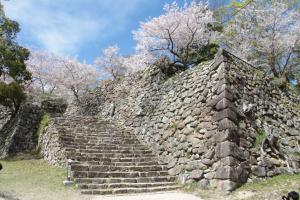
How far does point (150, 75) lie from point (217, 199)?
6712 mm

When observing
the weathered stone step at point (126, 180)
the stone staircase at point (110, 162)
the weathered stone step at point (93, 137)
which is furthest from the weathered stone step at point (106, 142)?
the weathered stone step at point (126, 180)

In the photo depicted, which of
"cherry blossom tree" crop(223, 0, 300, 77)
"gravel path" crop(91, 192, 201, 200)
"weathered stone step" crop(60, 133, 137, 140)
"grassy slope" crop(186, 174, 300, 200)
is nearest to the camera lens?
"grassy slope" crop(186, 174, 300, 200)

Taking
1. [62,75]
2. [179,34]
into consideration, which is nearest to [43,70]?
[62,75]

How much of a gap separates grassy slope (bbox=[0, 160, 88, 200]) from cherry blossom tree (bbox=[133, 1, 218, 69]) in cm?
763

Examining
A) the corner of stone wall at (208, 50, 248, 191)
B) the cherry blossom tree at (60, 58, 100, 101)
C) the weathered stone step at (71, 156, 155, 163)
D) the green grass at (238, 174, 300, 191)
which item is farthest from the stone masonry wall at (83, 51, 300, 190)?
the cherry blossom tree at (60, 58, 100, 101)

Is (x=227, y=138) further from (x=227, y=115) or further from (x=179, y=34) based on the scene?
(x=179, y=34)

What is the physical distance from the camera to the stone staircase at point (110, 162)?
6.91 meters

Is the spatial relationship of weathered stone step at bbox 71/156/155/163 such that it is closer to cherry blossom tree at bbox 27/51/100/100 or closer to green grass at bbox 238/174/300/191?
green grass at bbox 238/174/300/191

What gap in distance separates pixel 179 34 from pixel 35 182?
975cm

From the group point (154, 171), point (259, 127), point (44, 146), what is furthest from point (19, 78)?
point (259, 127)

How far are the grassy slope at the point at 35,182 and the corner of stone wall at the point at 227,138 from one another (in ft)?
10.1

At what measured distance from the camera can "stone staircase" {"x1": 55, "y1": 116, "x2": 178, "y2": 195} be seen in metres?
6.91

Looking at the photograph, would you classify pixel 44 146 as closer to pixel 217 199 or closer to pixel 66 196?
pixel 66 196

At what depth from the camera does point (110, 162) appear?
812 centimetres
